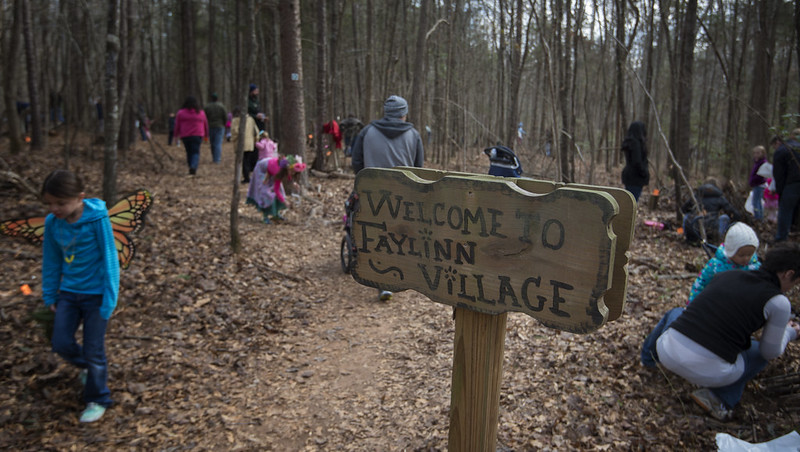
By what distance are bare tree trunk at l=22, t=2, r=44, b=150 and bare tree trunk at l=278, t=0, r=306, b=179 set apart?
16.8 feet

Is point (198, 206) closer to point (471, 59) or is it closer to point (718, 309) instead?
point (718, 309)

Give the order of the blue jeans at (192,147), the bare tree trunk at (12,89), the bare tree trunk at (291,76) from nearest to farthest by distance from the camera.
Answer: the bare tree trunk at (12,89) < the bare tree trunk at (291,76) < the blue jeans at (192,147)

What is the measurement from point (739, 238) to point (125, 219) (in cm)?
474

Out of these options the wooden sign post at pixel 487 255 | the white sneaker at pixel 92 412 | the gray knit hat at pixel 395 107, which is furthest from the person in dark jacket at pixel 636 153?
the white sneaker at pixel 92 412

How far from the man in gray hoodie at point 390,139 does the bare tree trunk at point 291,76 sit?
4.51m

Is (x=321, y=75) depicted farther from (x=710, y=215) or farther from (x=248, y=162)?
(x=710, y=215)

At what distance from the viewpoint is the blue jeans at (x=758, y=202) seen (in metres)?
8.65

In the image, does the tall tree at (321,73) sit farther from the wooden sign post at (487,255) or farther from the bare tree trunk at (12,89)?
the wooden sign post at (487,255)

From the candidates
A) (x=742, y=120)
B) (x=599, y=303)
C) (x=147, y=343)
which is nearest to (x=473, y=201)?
(x=599, y=303)

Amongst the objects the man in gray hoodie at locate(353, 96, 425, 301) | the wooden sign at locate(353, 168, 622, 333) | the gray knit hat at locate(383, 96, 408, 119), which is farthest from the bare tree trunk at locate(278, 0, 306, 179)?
the wooden sign at locate(353, 168, 622, 333)

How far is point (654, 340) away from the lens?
4.12 meters

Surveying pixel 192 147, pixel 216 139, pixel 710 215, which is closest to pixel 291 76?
pixel 192 147

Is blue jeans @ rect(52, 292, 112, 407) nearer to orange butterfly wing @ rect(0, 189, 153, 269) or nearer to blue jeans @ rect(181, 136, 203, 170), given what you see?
orange butterfly wing @ rect(0, 189, 153, 269)

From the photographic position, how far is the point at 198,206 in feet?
26.8
